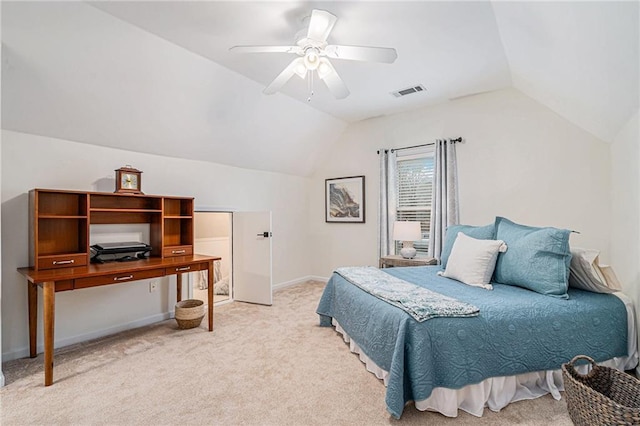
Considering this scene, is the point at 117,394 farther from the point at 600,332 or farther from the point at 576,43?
the point at 576,43

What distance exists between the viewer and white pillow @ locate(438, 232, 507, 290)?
8.59ft

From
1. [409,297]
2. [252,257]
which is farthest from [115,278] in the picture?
[409,297]

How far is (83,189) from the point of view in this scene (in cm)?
299

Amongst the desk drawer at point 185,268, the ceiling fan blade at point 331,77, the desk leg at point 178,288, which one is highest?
the ceiling fan blade at point 331,77

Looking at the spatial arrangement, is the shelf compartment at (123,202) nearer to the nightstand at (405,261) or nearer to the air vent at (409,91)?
the nightstand at (405,261)

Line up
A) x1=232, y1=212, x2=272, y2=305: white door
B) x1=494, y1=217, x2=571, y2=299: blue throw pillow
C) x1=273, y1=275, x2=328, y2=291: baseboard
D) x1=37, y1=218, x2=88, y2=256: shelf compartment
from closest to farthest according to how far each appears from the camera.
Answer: x1=494, y1=217, x2=571, y2=299: blue throw pillow
x1=37, y1=218, x2=88, y2=256: shelf compartment
x1=232, y1=212, x2=272, y2=305: white door
x1=273, y1=275, x2=328, y2=291: baseboard

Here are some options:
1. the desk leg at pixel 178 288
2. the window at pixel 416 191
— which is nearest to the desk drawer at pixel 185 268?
the desk leg at pixel 178 288

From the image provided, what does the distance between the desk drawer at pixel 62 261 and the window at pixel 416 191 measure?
3799 mm

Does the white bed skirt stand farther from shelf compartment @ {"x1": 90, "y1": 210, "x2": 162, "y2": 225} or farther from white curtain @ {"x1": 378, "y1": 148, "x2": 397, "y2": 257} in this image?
shelf compartment @ {"x1": 90, "y1": 210, "x2": 162, "y2": 225}

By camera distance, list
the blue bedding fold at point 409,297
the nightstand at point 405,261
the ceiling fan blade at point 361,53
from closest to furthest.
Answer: the blue bedding fold at point 409,297
the ceiling fan blade at point 361,53
the nightstand at point 405,261

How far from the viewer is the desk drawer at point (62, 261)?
2.57 metres

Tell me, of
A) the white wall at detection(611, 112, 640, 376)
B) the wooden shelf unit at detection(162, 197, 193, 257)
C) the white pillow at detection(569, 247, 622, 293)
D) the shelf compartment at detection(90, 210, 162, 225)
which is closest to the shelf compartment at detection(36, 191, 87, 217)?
the shelf compartment at detection(90, 210, 162, 225)

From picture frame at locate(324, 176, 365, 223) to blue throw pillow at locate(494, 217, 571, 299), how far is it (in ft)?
8.57

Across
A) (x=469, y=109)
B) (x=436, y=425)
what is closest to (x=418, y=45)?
(x=469, y=109)
